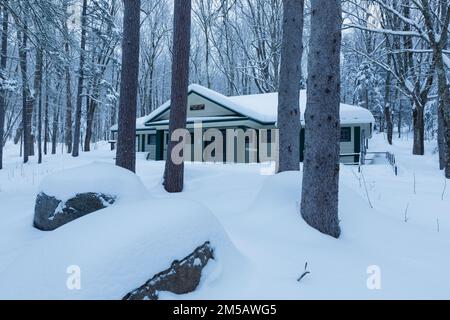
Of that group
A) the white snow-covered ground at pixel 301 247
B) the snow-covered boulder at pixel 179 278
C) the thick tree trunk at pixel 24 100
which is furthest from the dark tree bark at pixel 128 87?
the snow-covered boulder at pixel 179 278

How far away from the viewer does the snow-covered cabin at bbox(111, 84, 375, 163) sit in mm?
17516

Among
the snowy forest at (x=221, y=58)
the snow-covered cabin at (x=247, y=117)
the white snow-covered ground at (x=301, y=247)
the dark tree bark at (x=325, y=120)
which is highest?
the snowy forest at (x=221, y=58)

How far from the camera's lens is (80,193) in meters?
5.13

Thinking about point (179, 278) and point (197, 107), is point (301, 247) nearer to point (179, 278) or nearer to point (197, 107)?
point (179, 278)

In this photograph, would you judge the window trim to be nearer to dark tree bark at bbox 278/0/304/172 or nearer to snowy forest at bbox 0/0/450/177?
snowy forest at bbox 0/0/450/177

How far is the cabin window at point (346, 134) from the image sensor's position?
18277 millimetres

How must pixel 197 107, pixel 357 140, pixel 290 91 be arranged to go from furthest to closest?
pixel 197 107
pixel 357 140
pixel 290 91

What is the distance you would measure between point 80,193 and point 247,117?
13953 millimetres

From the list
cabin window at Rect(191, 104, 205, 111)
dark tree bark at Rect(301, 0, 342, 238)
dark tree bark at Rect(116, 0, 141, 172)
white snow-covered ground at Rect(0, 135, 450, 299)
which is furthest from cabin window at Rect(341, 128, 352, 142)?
dark tree bark at Rect(301, 0, 342, 238)

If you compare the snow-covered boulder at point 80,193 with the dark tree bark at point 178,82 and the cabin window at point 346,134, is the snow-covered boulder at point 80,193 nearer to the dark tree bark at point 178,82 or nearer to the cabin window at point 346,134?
the dark tree bark at point 178,82

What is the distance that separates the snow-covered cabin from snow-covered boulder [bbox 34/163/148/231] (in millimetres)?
12670

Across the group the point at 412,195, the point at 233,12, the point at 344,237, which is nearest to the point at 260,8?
the point at 233,12

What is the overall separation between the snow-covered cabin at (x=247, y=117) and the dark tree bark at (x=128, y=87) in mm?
10670

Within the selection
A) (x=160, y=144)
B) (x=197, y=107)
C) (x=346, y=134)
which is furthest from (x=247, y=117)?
(x=160, y=144)
